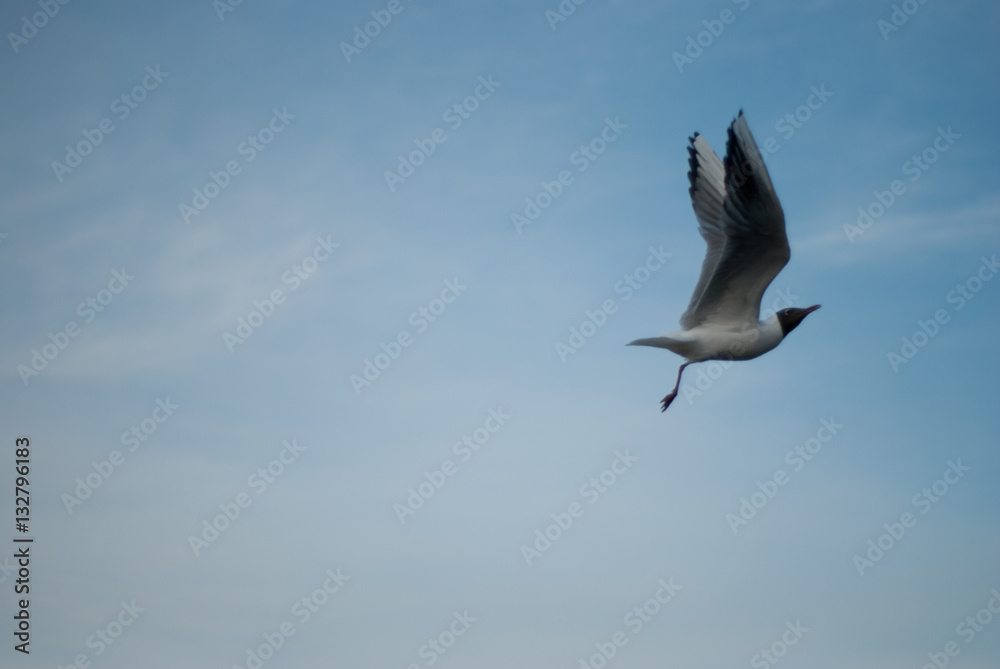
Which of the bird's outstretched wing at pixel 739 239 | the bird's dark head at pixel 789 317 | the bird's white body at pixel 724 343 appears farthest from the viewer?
the bird's dark head at pixel 789 317

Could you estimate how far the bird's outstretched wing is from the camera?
8281 mm

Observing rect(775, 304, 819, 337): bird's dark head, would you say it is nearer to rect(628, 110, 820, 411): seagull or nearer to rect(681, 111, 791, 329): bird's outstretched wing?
rect(628, 110, 820, 411): seagull

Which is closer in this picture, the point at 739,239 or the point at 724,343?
the point at 739,239

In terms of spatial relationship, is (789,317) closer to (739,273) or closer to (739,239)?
(739,273)

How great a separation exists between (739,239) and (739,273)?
0.32 meters

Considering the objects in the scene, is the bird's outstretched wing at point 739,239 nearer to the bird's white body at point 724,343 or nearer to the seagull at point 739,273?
the seagull at point 739,273

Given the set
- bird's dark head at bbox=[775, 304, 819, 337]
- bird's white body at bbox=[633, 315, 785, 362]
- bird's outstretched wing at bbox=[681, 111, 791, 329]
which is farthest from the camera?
bird's dark head at bbox=[775, 304, 819, 337]

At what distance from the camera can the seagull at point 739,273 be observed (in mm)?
8305

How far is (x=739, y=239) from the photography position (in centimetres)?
857

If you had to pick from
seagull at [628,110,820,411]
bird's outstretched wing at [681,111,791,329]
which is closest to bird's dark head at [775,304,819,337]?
seagull at [628,110,820,411]

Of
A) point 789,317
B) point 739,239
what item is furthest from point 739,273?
point 789,317

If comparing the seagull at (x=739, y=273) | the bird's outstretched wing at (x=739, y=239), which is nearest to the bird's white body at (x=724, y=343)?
the seagull at (x=739, y=273)

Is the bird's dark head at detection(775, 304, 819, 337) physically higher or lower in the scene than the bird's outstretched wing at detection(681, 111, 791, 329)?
lower

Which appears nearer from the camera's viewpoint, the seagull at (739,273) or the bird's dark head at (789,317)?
Answer: the seagull at (739,273)
